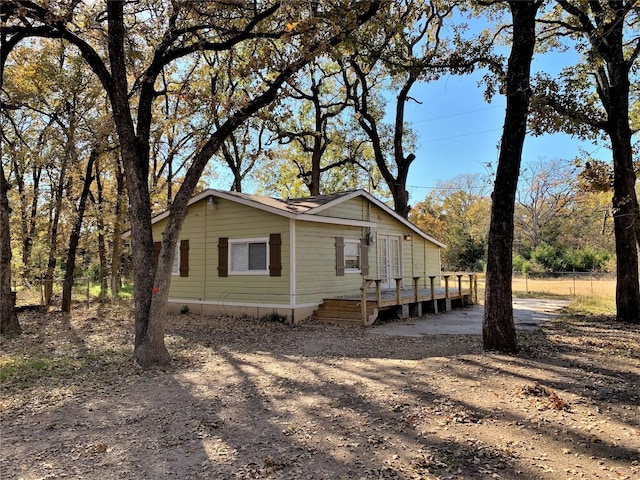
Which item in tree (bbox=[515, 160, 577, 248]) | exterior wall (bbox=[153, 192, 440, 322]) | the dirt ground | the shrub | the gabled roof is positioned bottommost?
the dirt ground

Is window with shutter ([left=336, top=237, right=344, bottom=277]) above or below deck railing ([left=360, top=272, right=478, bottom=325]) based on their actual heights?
above

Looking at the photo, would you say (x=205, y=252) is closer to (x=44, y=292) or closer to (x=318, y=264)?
(x=318, y=264)

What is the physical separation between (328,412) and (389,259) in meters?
11.1

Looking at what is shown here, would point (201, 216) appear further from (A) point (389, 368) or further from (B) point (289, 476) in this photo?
(B) point (289, 476)

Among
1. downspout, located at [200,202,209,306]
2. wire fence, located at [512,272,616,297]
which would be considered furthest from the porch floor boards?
Result: wire fence, located at [512,272,616,297]

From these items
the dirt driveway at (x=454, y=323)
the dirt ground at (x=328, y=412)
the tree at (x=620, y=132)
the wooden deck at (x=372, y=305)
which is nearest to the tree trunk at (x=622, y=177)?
the tree at (x=620, y=132)

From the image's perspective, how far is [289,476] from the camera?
3.05 metres

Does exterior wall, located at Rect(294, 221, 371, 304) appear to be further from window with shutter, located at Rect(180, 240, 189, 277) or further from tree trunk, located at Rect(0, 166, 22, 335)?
tree trunk, located at Rect(0, 166, 22, 335)

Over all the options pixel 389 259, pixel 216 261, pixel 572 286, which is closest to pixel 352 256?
pixel 389 259

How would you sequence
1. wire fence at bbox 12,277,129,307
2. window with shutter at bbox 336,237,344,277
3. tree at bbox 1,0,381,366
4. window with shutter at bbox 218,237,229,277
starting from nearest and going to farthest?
tree at bbox 1,0,381,366 < window with shutter at bbox 218,237,229,277 < window with shutter at bbox 336,237,344,277 < wire fence at bbox 12,277,129,307

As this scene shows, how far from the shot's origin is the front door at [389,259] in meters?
14.8

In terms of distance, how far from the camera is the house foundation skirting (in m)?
11.2

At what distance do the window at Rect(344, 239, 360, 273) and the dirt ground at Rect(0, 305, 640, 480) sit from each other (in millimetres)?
5304

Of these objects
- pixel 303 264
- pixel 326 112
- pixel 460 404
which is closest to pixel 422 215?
pixel 326 112
